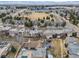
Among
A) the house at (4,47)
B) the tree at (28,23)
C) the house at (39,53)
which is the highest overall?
the tree at (28,23)

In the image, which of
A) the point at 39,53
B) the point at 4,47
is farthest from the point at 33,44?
the point at 4,47

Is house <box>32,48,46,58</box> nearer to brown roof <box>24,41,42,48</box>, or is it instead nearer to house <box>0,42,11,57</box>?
brown roof <box>24,41,42,48</box>

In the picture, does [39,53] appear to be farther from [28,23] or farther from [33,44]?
[28,23]

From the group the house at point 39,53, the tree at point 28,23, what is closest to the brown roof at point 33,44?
the house at point 39,53

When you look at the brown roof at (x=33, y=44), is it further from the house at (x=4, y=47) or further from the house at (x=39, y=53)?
→ the house at (x=4, y=47)

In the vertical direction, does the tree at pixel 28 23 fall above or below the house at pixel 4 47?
above

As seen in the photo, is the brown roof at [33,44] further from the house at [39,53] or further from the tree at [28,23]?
the tree at [28,23]

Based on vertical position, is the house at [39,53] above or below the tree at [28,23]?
below

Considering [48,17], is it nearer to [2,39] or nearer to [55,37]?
A: [55,37]

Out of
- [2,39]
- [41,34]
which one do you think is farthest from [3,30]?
[41,34]

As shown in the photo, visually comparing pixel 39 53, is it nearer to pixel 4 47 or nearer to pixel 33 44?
pixel 33 44

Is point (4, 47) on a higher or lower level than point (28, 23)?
lower
